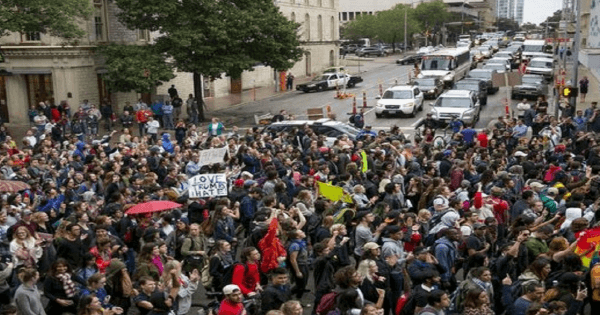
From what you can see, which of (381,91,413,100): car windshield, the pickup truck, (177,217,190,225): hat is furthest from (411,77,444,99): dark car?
(177,217,190,225): hat

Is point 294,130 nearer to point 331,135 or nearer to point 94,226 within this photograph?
point 331,135

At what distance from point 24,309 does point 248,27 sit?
2711cm

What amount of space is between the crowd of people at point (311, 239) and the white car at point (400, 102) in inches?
665

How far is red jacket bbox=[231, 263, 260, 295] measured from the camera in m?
9.38

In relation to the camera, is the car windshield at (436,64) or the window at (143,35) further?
the car windshield at (436,64)

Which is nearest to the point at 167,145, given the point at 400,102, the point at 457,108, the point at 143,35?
the point at 457,108

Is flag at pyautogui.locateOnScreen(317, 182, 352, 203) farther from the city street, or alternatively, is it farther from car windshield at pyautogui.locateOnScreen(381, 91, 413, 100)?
car windshield at pyautogui.locateOnScreen(381, 91, 413, 100)

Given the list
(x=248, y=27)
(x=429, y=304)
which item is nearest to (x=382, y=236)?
(x=429, y=304)

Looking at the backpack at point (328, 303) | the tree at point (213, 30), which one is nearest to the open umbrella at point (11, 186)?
the backpack at point (328, 303)

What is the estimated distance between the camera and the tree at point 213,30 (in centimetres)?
3366

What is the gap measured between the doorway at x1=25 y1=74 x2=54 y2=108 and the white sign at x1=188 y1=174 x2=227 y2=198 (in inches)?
946

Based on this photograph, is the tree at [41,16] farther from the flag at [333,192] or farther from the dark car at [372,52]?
the dark car at [372,52]

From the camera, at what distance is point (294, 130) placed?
2241 centimetres

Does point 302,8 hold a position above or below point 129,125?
above
